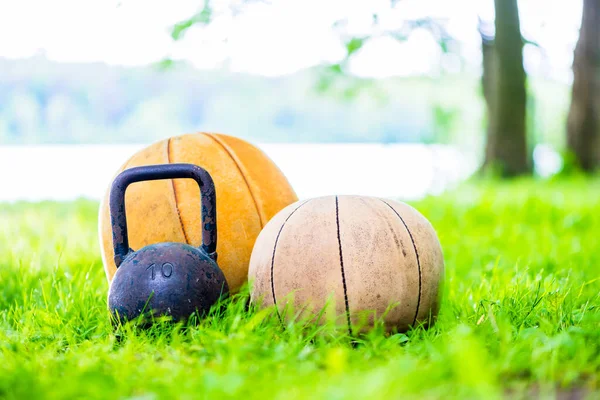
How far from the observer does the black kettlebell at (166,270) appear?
249cm

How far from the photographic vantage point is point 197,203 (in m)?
2.98

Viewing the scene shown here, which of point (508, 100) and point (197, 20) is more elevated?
point (197, 20)

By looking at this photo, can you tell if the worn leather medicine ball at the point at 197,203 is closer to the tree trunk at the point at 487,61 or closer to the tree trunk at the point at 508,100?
the tree trunk at the point at 508,100

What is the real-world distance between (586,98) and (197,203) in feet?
30.8

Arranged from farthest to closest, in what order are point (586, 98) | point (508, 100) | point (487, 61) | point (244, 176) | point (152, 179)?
point (487, 61) < point (586, 98) < point (508, 100) < point (244, 176) < point (152, 179)

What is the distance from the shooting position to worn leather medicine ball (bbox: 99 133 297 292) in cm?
295

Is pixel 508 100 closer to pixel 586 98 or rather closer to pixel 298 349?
pixel 586 98

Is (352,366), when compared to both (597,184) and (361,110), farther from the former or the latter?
(361,110)

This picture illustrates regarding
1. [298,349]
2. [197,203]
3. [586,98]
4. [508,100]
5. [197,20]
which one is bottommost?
[298,349]

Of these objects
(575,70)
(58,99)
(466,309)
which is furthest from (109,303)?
(58,99)

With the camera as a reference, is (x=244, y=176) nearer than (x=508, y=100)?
Yes

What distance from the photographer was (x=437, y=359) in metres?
1.87

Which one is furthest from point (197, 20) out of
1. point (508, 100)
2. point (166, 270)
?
point (166, 270)

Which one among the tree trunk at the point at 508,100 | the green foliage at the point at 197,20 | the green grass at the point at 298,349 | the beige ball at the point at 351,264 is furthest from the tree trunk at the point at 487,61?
the beige ball at the point at 351,264
